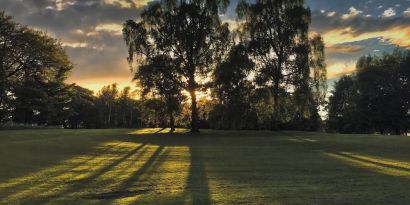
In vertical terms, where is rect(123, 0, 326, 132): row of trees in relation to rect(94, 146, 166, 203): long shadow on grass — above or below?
above

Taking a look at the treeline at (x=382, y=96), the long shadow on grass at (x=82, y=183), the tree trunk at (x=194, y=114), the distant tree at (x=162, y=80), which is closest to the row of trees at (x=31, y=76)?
the tree trunk at (x=194, y=114)

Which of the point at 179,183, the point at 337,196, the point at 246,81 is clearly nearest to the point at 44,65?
the point at 246,81

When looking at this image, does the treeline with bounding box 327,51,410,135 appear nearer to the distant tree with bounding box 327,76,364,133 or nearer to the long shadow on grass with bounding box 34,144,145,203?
the distant tree with bounding box 327,76,364,133

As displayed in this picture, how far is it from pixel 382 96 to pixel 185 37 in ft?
149

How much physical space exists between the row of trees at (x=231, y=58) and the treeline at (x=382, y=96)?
1274 inches

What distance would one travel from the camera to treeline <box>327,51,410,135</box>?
265 ft

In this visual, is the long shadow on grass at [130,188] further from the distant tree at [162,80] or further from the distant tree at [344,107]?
the distant tree at [344,107]

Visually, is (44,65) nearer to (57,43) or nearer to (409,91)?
(57,43)

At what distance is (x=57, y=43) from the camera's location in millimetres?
77625

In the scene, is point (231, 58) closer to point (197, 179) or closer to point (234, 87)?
point (234, 87)

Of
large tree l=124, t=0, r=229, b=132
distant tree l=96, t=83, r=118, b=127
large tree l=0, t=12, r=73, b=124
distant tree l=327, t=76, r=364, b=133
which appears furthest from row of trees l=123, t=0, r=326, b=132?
distant tree l=96, t=83, r=118, b=127

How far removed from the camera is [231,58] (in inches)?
2009

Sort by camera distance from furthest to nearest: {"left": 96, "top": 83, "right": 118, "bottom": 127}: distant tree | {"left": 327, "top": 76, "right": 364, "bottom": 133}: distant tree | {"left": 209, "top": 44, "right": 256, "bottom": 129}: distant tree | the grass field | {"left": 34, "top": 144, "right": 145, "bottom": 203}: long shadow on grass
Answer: {"left": 96, "top": 83, "right": 118, "bottom": 127}: distant tree
{"left": 327, "top": 76, "right": 364, "bottom": 133}: distant tree
{"left": 209, "top": 44, "right": 256, "bottom": 129}: distant tree
{"left": 34, "top": 144, "right": 145, "bottom": 203}: long shadow on grass
the grass field

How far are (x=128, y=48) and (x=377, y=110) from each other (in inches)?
1932
